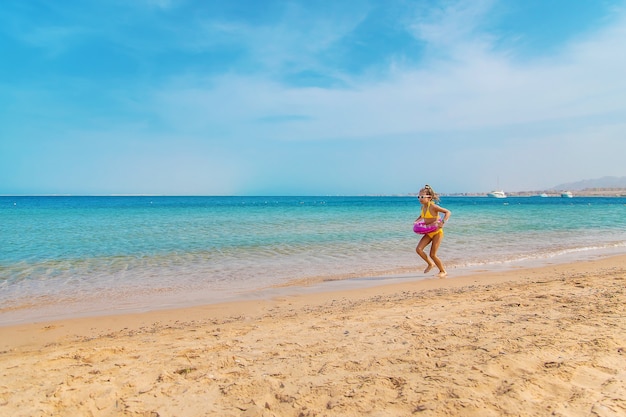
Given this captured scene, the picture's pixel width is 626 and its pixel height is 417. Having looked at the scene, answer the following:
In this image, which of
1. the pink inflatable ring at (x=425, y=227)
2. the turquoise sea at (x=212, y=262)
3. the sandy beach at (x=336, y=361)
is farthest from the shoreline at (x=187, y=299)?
the pink inflatable ring at (x=425, y=227)

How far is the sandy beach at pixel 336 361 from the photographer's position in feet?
11.1

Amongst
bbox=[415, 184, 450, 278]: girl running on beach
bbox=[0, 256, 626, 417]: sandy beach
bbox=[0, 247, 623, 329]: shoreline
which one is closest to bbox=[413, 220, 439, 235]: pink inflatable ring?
bbox=[415, 184, 450, 278]: girl running on beach

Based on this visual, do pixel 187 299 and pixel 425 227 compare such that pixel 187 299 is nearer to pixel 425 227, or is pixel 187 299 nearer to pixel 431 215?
pixel 425 227

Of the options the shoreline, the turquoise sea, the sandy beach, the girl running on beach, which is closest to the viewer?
the sandy beach

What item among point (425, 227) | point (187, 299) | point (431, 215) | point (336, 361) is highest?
point (431, 215)

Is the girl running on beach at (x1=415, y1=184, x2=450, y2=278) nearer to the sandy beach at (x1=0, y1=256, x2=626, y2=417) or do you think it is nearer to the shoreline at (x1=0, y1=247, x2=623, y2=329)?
the shoreline at (x1=0, y1=247, x2=623, y2=329)

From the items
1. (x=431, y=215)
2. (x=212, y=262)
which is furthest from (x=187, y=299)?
(x=431, y=215)

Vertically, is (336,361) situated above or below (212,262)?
above

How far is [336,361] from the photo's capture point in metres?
4.25

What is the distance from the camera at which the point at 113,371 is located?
13.8 ft

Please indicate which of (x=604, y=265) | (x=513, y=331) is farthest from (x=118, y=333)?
(x=604, y=265)

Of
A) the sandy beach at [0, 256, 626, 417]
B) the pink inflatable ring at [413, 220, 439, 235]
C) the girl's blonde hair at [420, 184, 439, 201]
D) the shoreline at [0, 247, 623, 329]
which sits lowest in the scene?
the shoreline at [0, 247, 623, 329]

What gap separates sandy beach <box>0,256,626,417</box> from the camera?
3.38m

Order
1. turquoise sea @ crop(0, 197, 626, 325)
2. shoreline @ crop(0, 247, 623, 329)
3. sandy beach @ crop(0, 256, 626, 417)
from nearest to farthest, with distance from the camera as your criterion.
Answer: sandy beach @ crop(0, 256, 626, 417), shoreline @ crop(0, 247, 623, 329), turquoise sea @ crop(0, 197, 626, 325)
